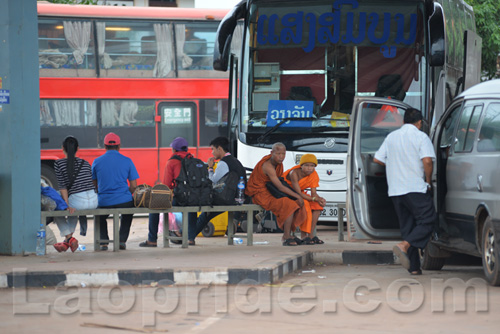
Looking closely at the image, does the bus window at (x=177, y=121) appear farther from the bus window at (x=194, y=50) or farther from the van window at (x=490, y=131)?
the van window at (x=490, y=131)

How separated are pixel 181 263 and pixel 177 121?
11.5 m

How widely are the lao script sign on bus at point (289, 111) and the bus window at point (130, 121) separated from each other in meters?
7.16

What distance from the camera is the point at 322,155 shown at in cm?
1449

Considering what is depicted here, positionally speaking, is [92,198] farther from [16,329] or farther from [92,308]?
[16,329]

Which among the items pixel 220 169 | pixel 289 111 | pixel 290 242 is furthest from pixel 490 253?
pixel 289 111

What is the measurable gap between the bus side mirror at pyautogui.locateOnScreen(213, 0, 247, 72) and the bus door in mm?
4635

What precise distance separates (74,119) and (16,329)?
1443cm

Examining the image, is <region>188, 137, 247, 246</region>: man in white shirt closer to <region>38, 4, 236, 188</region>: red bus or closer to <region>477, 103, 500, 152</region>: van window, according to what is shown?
<region>477, 103, 500, 152</region>: van window

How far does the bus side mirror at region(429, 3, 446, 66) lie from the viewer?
13509 mm

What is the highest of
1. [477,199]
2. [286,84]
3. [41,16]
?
[41,16]

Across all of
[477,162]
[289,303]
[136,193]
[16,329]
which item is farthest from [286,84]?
[16,329]

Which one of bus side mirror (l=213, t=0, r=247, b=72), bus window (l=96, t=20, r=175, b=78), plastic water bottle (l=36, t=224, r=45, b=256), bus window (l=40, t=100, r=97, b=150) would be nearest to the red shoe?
plastic water bottle (l=36, t=224, r=45, b=256)

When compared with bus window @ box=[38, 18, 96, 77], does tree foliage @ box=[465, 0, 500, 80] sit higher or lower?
higher

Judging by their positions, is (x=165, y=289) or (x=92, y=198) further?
(x=92, y=198)
